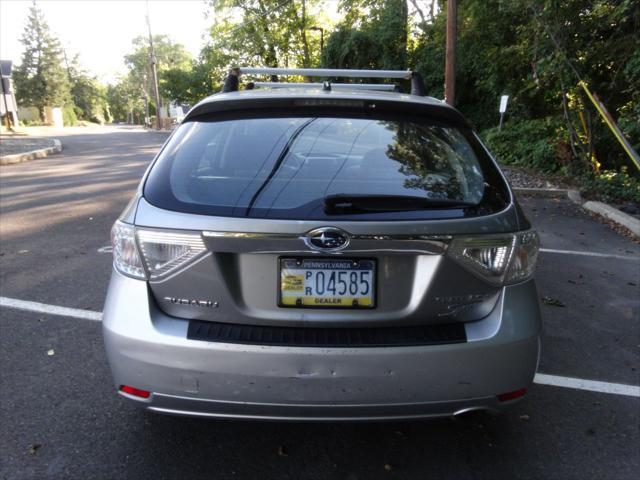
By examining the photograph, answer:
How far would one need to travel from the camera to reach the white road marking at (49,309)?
4.00 m

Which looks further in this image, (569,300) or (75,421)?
(569,300)

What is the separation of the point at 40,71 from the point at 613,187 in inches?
2870

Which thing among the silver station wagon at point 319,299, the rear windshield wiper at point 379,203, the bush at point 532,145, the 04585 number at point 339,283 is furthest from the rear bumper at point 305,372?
the bush at point 532,145

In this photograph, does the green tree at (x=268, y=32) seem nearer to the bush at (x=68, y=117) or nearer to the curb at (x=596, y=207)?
the curb at (x=596, y=207)

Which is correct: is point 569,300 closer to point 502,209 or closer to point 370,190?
point 502,209

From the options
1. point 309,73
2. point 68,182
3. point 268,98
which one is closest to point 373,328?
point 268,98

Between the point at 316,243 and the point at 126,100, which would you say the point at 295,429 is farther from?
the point at 126,100

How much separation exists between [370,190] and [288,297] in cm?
55

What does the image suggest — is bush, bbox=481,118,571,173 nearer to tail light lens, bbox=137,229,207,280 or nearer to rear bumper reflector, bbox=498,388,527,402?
rear bumper reflector, bbox=498,388,527,402

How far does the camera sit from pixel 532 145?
13734 millimetres

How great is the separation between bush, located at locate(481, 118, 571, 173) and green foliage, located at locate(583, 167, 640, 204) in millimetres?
1813

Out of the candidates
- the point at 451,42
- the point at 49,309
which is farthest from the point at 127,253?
the point at 451,42

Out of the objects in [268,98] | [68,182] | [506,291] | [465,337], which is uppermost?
[268,98]

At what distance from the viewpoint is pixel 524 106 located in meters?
16.5
